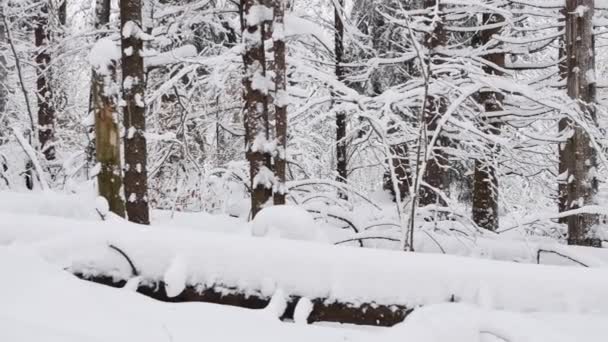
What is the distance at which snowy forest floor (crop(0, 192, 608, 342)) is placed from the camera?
207 centimetres

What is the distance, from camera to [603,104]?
8.76 m

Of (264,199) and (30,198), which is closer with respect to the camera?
(30,198)

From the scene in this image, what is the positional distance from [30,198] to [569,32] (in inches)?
269

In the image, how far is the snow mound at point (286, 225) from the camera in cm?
309

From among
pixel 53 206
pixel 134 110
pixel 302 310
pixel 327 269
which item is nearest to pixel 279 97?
pixel 134 110

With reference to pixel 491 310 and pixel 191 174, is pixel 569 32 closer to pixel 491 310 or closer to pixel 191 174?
pixel 491 310

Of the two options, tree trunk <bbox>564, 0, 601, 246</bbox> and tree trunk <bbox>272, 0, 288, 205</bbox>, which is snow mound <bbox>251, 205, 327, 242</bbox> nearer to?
tree trunk <bbox>272, 0, 288, 205</bbox>

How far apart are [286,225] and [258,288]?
2.10 feet

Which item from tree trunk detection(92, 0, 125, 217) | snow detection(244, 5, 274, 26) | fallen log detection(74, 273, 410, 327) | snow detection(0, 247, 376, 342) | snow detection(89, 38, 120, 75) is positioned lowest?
fallen log detection(74, 273, 410, 327)

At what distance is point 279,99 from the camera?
5.84m

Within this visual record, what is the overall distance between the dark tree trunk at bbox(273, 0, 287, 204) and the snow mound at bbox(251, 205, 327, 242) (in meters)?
2.61

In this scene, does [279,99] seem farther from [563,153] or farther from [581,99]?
[563,153]

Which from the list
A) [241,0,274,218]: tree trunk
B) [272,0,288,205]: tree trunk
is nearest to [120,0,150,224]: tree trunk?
[241,0,274,218]: tree trunk

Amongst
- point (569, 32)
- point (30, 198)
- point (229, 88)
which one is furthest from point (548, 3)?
point (30, 198)
